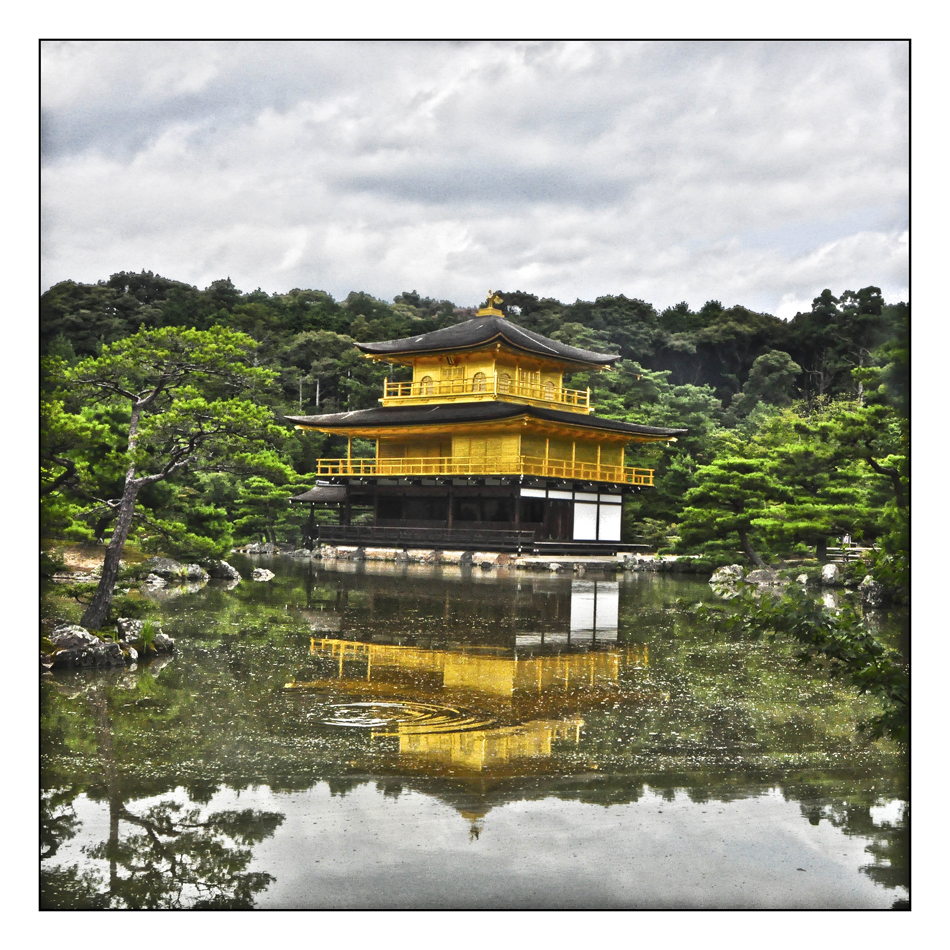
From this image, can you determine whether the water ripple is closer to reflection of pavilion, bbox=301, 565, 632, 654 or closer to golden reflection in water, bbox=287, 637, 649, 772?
golden reflection in water, bbox=287, 637, 649, 772

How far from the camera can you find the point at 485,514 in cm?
2411

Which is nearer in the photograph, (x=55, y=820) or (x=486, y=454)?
(x=55, y=820)

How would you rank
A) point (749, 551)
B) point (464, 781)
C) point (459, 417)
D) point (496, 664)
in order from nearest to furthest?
point (464, 781), point (496, 664), point (749, 551), point (459, 417)

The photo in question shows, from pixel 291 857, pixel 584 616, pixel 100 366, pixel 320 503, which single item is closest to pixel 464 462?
pixel 320 503

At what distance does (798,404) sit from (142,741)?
3104cm

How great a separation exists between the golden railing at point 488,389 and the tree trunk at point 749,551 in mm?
8080

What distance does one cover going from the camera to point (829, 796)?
12.8 feet

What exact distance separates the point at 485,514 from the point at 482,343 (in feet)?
→ 14.7

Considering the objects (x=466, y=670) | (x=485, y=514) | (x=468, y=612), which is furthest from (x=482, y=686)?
(x=485, y=514)

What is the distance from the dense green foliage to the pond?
113 centimetres

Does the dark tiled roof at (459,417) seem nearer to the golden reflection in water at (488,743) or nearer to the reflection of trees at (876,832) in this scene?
the golden reflection in water at (488,743)

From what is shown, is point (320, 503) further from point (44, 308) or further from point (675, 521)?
point (44, 308)

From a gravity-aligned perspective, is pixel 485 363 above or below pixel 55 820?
above

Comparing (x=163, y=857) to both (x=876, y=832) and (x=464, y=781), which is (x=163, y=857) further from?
(x=876, y=832)
